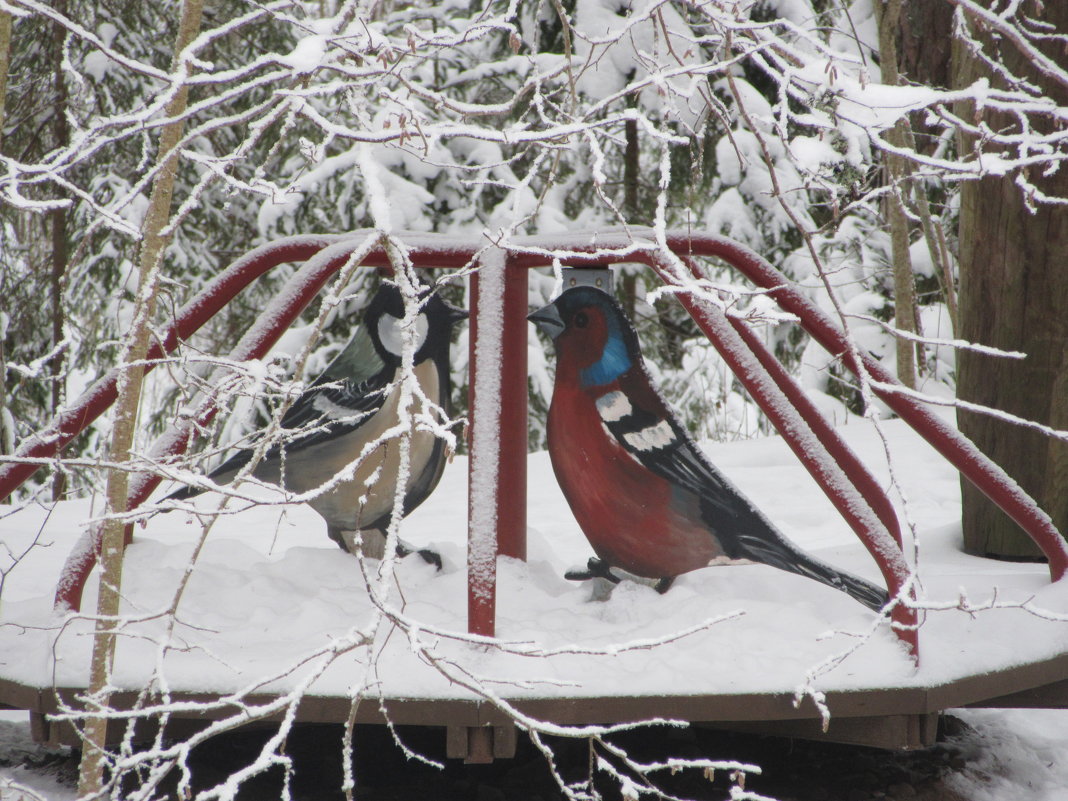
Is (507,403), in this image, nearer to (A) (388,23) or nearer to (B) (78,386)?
(A) (388,23)

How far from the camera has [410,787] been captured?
3.20m

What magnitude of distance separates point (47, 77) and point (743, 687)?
7588 mm

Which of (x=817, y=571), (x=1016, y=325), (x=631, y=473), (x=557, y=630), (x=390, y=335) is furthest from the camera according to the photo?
(x=1016, y=325)

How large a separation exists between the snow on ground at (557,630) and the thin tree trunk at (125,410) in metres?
0.11

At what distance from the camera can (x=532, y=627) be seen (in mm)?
3014

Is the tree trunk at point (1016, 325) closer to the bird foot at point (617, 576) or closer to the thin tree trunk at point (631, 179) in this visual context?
the bird foot at point (617, 576)

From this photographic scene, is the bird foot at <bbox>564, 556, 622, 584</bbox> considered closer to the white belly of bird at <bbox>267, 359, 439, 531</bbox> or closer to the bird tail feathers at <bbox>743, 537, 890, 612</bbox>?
the bird tail feathers at <bbox>743, 537, 890, 612</bbox>

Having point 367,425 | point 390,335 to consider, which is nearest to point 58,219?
point 390,335

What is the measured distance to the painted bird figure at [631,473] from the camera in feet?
9.82

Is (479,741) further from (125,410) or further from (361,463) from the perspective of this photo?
(125,410)

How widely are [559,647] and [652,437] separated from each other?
79 cm

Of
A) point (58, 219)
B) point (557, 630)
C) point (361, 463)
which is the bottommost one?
point (557, 630)

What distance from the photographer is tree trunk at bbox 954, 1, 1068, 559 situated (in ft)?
12.7

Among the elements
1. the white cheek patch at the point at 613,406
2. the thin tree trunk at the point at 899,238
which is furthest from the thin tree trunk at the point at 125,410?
the thin tree trunk at the point at 899,238
